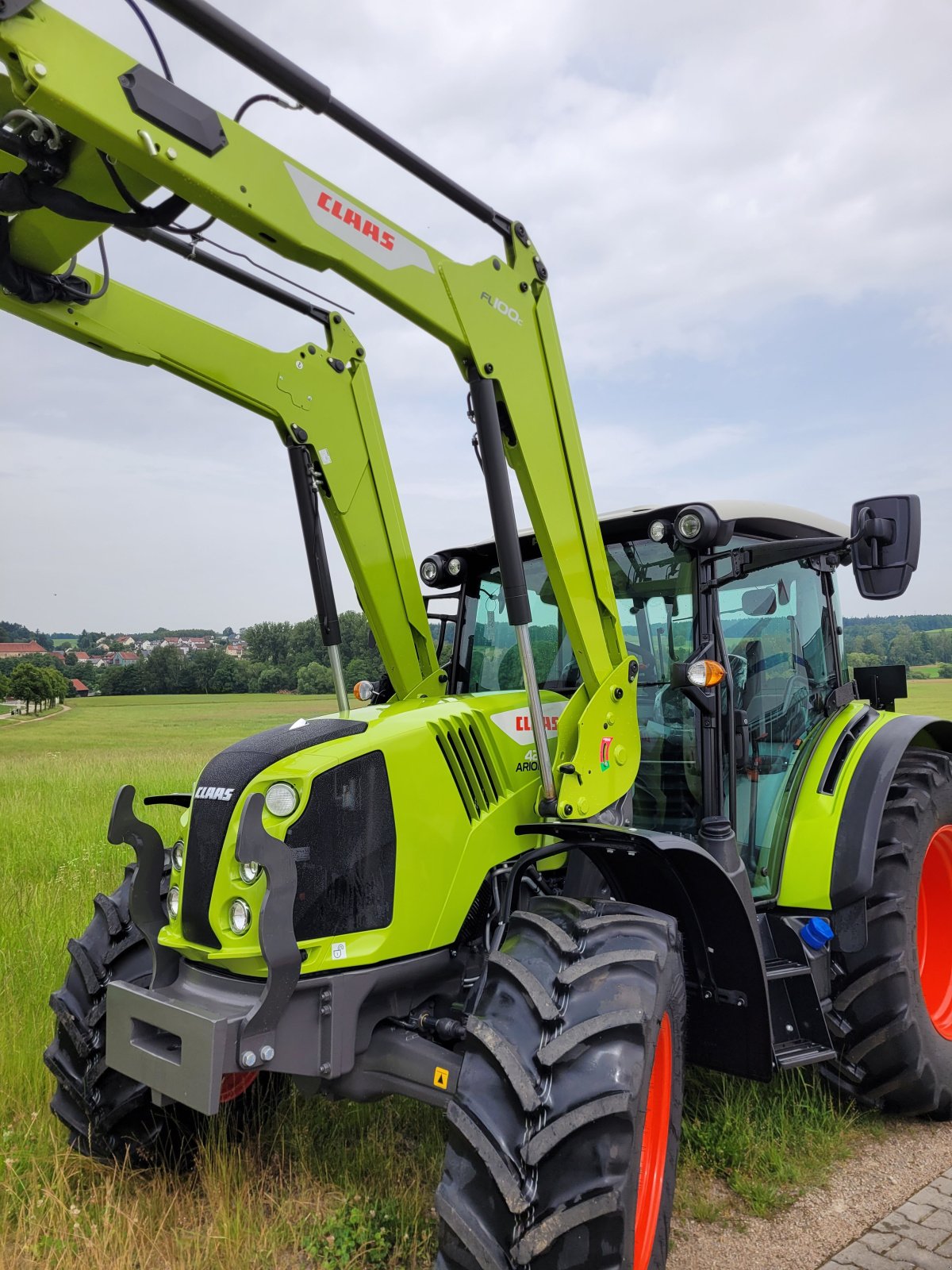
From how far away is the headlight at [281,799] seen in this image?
9.20ft

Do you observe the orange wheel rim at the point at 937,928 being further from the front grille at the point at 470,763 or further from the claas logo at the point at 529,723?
the front grille at the point at 470,763

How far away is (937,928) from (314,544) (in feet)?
11.6

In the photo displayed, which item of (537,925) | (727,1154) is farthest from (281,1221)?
(727,1154)

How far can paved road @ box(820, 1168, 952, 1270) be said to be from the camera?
3068mm

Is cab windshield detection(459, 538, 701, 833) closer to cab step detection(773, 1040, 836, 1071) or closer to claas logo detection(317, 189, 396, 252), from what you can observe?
cab step detection(773, 1040, 836, 1071)

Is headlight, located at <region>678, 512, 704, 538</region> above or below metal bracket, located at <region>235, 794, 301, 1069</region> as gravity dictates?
above

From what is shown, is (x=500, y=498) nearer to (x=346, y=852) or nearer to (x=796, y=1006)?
(x=346, y=852)

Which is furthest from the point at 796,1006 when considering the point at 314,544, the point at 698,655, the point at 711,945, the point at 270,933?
the point at 314,544

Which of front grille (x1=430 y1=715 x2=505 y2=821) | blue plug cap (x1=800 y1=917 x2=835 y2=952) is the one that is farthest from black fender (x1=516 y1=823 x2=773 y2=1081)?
blue plug cap (x1=800 y1=917 x2=835 y2=952)

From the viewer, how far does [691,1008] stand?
11.4 ft

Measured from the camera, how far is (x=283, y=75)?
2.61m

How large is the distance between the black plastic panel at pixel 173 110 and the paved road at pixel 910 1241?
3.80m

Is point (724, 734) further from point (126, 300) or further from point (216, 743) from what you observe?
point (216, 743)

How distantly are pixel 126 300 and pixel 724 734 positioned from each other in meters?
2.86
